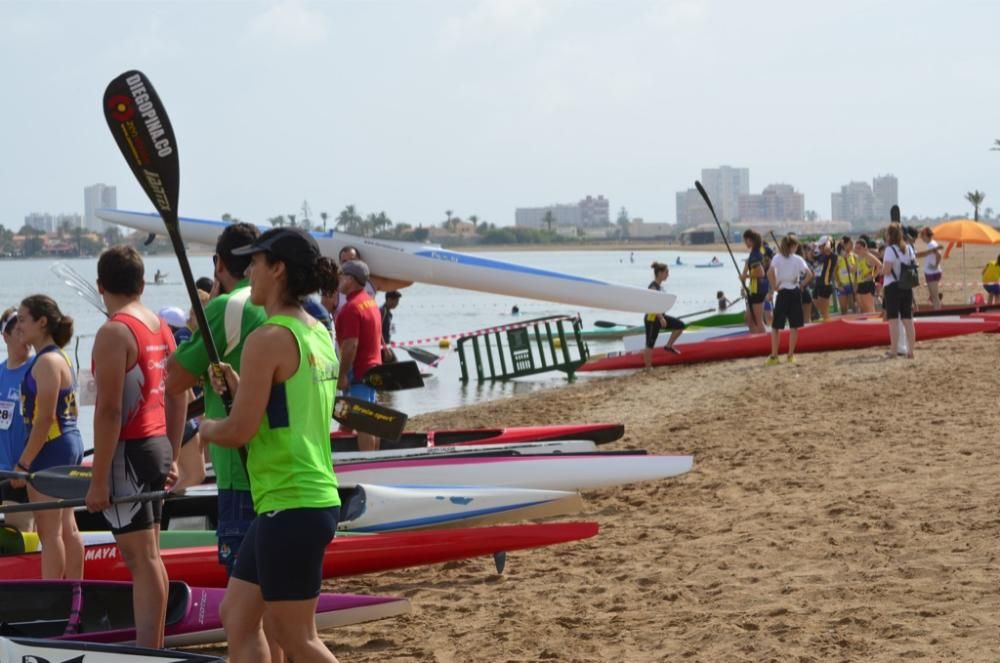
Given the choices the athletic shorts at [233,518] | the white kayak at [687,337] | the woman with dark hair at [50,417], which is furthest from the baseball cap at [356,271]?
the white kayak at [687,337]

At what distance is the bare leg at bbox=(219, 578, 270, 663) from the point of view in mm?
3736

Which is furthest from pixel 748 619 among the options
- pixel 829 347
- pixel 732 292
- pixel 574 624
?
pixel 732 292

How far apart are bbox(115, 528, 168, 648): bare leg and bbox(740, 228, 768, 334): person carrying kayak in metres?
11.6

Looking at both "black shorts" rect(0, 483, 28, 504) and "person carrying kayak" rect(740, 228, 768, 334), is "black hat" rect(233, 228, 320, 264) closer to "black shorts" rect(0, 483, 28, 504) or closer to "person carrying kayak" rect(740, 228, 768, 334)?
"black shorts" rect(0, 483, 28, 504)

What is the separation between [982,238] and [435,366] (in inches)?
386

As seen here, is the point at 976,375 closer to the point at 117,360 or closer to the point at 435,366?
the point at 117,360

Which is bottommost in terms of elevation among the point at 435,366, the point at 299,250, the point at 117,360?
the point at 435,366

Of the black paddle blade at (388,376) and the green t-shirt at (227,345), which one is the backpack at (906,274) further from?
the green t-shirt at (227,345)

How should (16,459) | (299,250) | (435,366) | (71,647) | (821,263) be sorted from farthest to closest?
1. (435,366)
2. (821,263)
3. (16,459)
4. (71,647)
5. (299,250)

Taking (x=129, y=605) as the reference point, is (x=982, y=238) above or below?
above

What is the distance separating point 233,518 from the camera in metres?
4.16

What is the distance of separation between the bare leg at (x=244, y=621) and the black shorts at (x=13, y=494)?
2.98 metres

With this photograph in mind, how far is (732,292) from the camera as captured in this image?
58.5 m

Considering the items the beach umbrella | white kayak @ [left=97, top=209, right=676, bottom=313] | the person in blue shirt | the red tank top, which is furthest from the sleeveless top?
the beach umbrella
